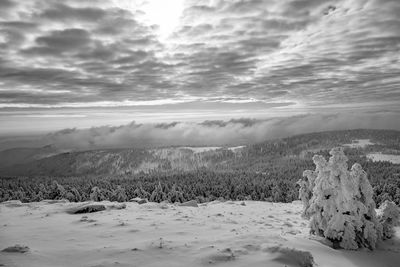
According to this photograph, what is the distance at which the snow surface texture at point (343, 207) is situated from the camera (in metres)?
26.0

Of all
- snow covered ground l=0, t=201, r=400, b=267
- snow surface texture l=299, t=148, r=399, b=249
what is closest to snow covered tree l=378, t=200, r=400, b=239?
snow covered ground l=0, t=201, r=400, b=267

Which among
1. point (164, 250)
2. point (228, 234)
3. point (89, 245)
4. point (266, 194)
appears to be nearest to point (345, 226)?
point (228, 234)

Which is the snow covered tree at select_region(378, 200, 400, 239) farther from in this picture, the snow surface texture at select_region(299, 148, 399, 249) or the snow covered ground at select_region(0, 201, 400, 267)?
the snow surface texture at select_region(299, 148, 399, 249)

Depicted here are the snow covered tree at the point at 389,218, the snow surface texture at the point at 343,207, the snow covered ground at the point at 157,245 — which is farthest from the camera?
the snow covered tree at the point at 389,218

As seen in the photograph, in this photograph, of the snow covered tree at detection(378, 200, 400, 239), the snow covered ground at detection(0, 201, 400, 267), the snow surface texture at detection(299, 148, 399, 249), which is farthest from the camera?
the snow covered tree at detection(378, 200, 400, 239)

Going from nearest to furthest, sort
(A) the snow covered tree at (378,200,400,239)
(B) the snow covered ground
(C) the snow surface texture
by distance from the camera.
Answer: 1. (B) the snow covered ground
2. (C) the snow surface texture
3. (A) the snow covered tree at (378,200,400,239)

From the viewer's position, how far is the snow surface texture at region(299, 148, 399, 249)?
26.0 meters

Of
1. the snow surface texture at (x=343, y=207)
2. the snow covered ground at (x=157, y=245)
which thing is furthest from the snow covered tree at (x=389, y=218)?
the snow surface texture at (x=343, y=207)

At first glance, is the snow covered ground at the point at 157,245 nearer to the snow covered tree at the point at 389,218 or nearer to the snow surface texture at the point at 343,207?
the snow covered tree at the point at 389,218

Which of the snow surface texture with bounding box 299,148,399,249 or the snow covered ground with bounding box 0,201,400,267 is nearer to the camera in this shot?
the snow covered ground with bounding box 0,201,400,267

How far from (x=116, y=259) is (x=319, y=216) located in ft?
61.4

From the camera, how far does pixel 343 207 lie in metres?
26.2

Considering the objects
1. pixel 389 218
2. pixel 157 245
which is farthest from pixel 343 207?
pixel 157 245

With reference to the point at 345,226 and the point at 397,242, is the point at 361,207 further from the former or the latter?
the point at 397,242
